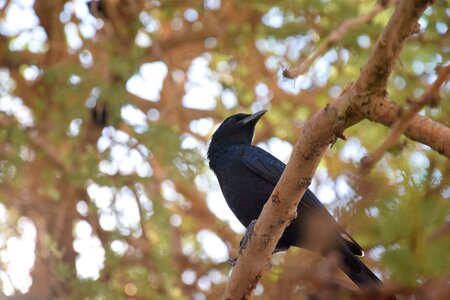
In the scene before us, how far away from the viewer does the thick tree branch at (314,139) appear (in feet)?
9.05

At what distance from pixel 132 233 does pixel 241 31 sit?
249cm

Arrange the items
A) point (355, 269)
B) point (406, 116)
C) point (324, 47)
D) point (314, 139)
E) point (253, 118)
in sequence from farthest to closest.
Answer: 1. point (253, 118)
2. point (355, 269)
3. point (324, 47)
4. point (314, 139)
5. point (406, 116)

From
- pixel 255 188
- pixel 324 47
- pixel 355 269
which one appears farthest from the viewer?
pixel 255 188

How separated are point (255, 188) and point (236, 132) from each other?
96 cm

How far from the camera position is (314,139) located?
314 cm

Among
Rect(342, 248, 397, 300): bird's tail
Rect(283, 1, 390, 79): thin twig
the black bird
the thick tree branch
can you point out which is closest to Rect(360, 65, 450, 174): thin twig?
the thick tree branch

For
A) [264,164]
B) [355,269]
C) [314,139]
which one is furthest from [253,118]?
[314,139]

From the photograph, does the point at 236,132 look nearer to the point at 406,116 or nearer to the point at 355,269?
the point at 355,269

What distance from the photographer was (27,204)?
23.2 feet

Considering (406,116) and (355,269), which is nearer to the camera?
(406,116)

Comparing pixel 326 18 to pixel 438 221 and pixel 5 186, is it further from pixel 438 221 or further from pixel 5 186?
pixel 438 221

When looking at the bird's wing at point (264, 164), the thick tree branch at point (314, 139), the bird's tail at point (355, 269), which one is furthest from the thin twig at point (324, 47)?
the bird's tail at point (355, 269)

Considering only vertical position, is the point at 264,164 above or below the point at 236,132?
below

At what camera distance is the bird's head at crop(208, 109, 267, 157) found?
5.86 meters
